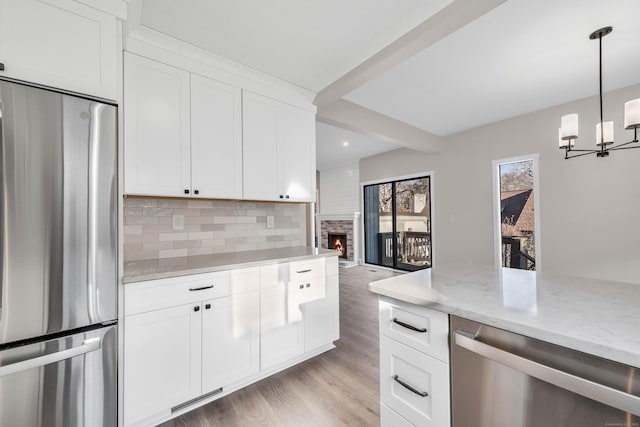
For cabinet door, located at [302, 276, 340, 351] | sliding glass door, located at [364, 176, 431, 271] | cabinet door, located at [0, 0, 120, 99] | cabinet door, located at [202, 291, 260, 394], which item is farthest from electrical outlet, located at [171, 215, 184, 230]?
sliding glass door, located at [364, 176, 431, 271]

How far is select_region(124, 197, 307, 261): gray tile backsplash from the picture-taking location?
6.63 feet

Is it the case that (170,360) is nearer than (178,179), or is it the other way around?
(170,360)

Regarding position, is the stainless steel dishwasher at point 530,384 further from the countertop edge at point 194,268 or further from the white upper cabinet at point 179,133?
the white upper cabinet at point 179,133

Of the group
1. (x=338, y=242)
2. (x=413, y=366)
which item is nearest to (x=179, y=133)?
(x=413, y=366)

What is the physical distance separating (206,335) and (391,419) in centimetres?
120

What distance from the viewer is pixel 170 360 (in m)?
1.58

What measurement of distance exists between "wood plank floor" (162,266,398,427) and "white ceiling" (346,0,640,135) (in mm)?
2783

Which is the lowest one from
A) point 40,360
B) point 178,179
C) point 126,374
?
point 126,374

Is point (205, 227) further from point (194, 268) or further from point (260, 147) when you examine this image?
point (260, 147)

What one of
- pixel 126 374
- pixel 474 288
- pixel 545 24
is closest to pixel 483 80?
pixel 545 24

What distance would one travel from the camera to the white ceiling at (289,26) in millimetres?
1638

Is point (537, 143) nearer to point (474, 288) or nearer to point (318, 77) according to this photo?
point (318, 77)

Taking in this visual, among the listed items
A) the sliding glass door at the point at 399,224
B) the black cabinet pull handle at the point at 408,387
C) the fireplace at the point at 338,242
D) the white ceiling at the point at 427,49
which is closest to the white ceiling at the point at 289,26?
the white ceiling at the point at 427,49

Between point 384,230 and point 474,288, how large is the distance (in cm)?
511
